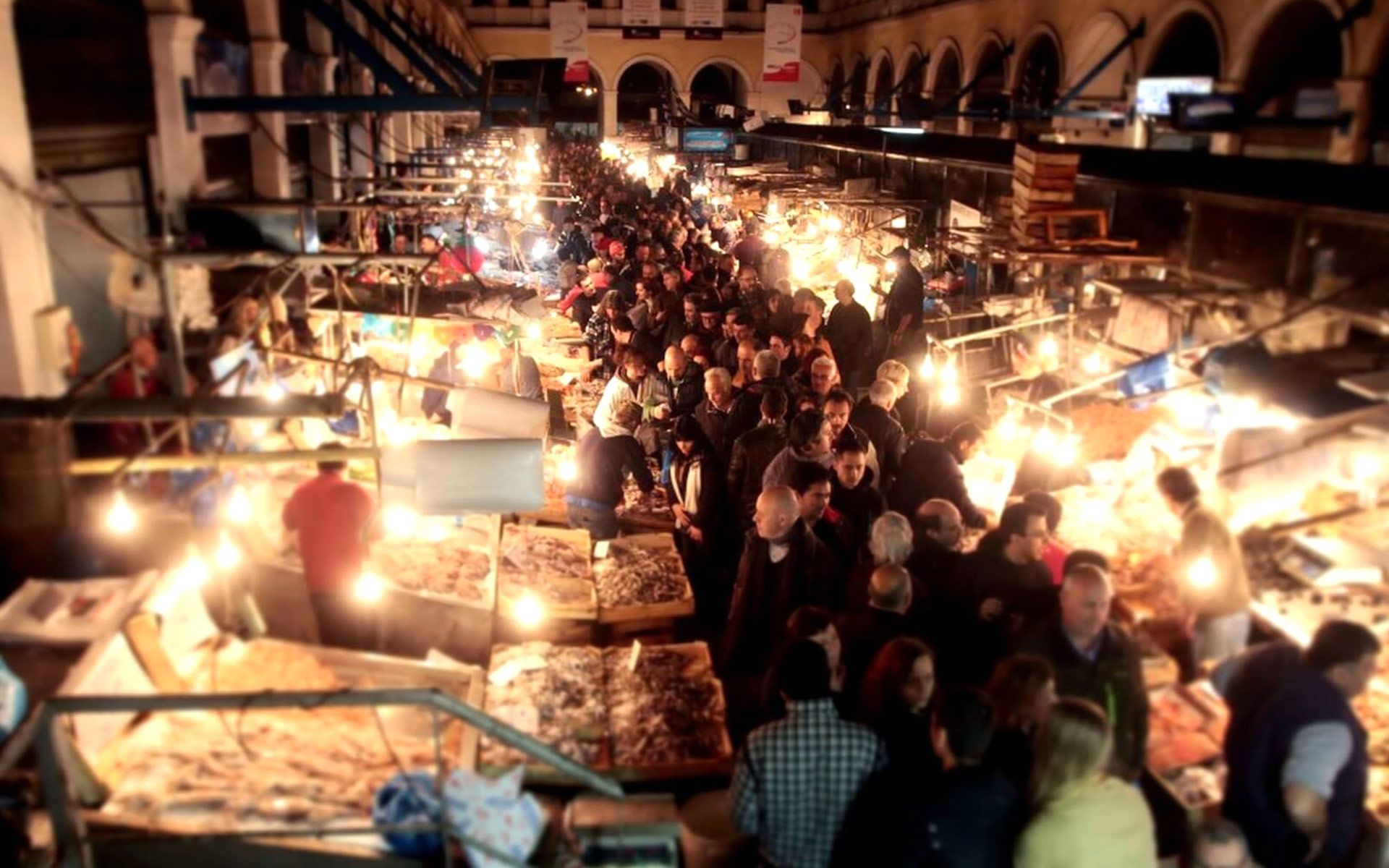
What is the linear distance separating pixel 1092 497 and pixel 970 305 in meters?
4.14

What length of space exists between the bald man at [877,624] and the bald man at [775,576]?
1073 millimetres

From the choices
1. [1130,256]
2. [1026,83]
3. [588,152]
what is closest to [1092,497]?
[1130,256]

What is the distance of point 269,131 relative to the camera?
10555mm

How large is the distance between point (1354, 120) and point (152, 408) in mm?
14490

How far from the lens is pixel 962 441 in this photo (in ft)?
26.9

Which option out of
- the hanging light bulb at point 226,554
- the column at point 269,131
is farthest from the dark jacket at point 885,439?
the column at point 269,131

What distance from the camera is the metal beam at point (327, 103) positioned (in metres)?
8.35

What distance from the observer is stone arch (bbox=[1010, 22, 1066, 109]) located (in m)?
22.8

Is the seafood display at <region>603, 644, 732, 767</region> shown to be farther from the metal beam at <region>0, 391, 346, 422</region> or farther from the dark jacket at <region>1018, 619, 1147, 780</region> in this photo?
the metal beam at <region>0, 391, 346, 422</region>

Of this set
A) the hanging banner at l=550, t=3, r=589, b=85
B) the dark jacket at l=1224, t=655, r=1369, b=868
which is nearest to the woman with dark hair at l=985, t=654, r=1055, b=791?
the dark jacket at l=1224, t=655, r=1369, b=868

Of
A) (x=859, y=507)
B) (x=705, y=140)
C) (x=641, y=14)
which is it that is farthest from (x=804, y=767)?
(x=641, y=14)

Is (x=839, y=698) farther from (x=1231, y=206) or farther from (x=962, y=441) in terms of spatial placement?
(x=1231, y=206)

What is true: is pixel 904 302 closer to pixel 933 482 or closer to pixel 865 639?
pixel 933 482

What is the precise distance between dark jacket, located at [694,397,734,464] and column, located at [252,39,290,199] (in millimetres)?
4910
